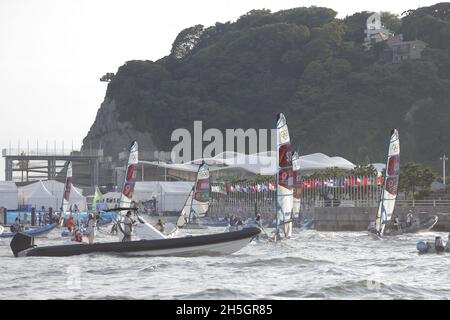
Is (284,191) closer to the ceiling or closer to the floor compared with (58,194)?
closer to the floor

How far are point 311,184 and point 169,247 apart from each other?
5375cm

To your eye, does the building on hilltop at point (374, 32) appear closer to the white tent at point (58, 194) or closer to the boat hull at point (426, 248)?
the white tent at point (58, 194)

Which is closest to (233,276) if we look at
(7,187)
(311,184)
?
(311,184)

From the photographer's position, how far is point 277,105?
525ft

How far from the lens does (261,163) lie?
390ft

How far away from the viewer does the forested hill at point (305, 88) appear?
13812cm

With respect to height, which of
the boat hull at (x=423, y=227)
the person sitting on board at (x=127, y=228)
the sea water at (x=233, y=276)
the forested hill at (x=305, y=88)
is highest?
the forested hill at (x=305, y=88)

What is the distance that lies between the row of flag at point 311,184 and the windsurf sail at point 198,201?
26.6 ft

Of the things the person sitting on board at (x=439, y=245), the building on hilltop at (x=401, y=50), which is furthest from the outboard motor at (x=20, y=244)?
the building on hilltop at (x=401, y=50)

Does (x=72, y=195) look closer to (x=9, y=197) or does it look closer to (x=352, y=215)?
(x=9, y=197)

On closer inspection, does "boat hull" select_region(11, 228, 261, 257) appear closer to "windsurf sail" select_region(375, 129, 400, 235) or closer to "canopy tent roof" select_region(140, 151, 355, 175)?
"windsurf sail" select_region(375, 129, 400, 235)

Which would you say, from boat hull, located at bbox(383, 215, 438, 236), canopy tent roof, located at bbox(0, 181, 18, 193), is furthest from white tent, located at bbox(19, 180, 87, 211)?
boat hull, located at bbox(383, 215, 438, 236)
